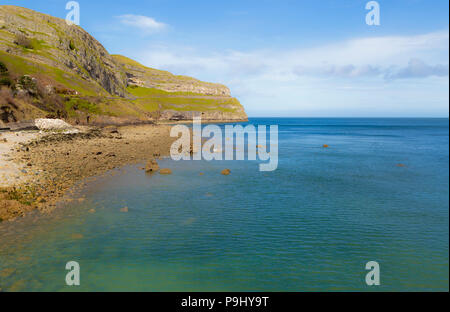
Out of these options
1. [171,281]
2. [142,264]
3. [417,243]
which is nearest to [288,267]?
[171,281]

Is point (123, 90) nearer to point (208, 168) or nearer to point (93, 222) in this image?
point (208, 168)

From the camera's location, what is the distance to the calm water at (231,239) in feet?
40.0

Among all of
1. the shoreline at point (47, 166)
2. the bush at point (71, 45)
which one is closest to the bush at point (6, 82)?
the shoreline at point (47, 166)

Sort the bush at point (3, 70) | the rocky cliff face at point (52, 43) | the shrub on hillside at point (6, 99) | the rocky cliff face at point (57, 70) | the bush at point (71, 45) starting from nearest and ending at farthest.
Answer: the shrub on hillside at point (6, 99) < the bush at point (3, 70) < the rocky cliff face at point (57, 70) < the rocky cliff face at point (52, 43) < the bush at point (71, 45)

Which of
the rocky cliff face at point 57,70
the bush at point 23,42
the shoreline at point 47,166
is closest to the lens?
the shoreline at point 47,166

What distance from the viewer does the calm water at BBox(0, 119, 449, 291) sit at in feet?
40.0

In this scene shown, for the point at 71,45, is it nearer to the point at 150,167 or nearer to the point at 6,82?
the point at 6,82

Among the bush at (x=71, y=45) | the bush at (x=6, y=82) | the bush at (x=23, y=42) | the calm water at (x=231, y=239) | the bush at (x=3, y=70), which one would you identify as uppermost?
the bush at (x=71, y=45)

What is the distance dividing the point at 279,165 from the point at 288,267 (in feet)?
96.4

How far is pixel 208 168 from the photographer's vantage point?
3725 centimetres

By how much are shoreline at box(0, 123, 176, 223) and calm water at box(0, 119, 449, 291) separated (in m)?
1.99

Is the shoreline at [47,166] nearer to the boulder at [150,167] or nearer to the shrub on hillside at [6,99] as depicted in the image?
the boulder at [150,167]

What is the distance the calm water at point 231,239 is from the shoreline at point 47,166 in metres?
1.99

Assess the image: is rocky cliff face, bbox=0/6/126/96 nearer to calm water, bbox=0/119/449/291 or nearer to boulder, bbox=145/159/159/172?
boulder, bbox=145/159/159/172
